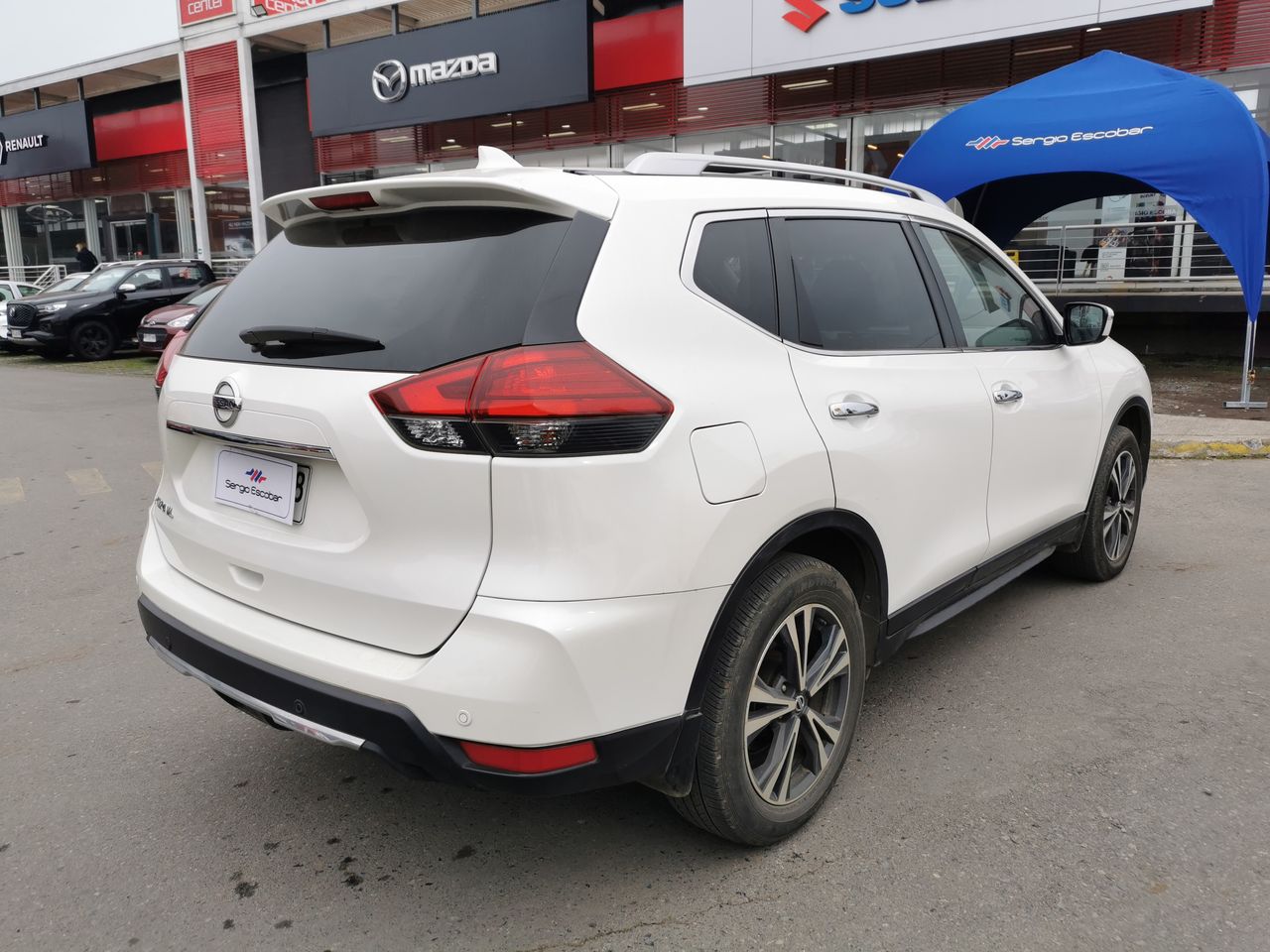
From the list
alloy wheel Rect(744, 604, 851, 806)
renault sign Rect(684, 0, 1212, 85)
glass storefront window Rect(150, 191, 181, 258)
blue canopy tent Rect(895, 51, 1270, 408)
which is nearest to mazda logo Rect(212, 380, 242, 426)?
alloy wheel Rect(744, 604, 851, 806)

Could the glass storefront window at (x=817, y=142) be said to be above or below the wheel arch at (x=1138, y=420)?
above

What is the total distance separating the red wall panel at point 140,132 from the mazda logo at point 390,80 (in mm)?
8342

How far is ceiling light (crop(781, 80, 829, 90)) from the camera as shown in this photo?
51.6ft

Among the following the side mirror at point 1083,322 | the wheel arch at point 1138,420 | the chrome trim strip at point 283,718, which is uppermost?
the side mirror at point 1083,322

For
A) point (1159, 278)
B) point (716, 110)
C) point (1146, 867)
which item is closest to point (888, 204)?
point (1146, 867)

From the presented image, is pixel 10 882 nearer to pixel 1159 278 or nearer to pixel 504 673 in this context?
pixel 504 673

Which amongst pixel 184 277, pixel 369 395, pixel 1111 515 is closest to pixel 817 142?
pixel 184 277

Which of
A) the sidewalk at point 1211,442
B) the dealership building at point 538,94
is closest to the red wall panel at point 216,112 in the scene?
the dealership building at point 538,94

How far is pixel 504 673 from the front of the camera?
6.75 ft

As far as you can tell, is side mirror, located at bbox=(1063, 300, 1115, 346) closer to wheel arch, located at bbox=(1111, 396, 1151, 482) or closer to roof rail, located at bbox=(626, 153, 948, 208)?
wheel arch, located at bbox=(1111, 396, 1151, 482)

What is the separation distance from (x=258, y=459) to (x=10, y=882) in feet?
4.34

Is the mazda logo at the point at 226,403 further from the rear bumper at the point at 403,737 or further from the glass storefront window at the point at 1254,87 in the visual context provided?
the glass storefront window at the point at 1254,87

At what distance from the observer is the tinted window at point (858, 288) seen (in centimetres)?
282

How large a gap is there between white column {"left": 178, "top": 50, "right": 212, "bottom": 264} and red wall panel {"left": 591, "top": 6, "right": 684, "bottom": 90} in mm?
12465
